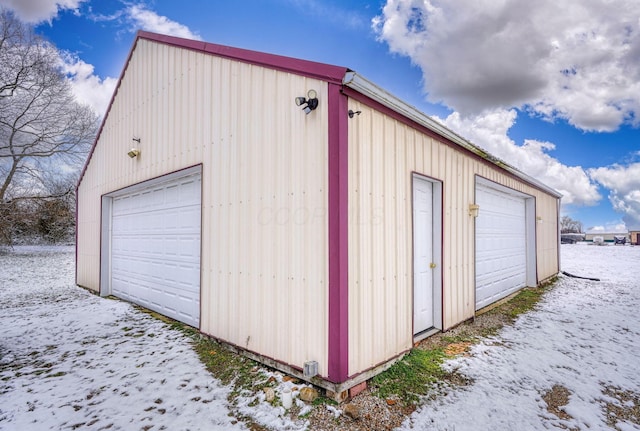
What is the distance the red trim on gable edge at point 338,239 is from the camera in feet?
8.70

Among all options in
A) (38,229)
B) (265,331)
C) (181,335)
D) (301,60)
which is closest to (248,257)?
(265,331)

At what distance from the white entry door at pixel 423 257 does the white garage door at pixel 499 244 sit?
6.12 feet

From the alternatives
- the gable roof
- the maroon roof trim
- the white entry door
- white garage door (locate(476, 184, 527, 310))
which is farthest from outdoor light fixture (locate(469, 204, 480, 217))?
the maroon roof trim

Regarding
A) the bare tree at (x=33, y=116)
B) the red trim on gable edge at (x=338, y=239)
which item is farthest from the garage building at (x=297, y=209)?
the bare tree at (x=33, y=116)

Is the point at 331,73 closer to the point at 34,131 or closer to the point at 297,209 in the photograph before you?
the point at 297,209

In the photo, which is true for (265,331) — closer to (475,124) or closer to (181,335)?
(181,335)

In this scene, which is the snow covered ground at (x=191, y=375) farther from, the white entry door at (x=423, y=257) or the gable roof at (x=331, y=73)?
the gable roof at (x=331, y=73)

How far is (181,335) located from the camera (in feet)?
14.2

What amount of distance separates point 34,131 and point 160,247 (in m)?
18.5

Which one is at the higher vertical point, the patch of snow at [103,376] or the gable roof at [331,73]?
the gable roof at [331,73]

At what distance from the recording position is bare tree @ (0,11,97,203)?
1555 centimetres

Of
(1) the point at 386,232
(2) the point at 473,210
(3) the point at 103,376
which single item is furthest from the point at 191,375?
(2) the point at 473,210

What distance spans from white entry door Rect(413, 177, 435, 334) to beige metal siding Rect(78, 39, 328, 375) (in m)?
1.70

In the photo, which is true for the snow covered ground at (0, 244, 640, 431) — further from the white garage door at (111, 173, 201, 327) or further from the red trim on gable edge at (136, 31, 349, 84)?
the red trim on gable edge at (136, 31, 349, 84)
